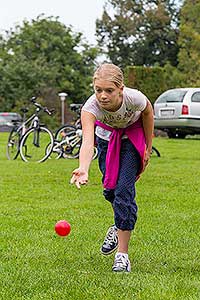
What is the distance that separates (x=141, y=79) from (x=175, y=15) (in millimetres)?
26153

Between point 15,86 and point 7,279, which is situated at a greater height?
point 7,279

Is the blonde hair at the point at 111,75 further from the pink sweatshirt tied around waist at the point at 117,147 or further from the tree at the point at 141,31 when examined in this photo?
the tree at the point at 141,31

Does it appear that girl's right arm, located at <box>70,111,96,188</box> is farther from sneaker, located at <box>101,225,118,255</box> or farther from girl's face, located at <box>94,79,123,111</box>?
sneaker, located at <box>101,225,118,255</box>

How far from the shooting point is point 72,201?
803cm

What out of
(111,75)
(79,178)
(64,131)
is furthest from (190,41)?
(79,178)

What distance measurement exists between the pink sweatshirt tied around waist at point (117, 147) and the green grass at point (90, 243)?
58 cm

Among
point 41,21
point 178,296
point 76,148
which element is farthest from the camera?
point 41,21

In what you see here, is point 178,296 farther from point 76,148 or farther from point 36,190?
point 76,148

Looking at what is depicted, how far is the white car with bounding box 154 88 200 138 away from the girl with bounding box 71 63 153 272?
616 inches

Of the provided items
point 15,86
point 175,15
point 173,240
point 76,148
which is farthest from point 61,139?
point 175,15

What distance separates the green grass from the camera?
409cm

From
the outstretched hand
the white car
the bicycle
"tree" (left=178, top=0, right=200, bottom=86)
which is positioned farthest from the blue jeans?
"tree" (left=178, top=0, right=200, bottom=86)

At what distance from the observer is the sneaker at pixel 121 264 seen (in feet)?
14.9

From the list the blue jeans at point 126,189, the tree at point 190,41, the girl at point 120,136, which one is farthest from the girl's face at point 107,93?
the tree at point 190,41
